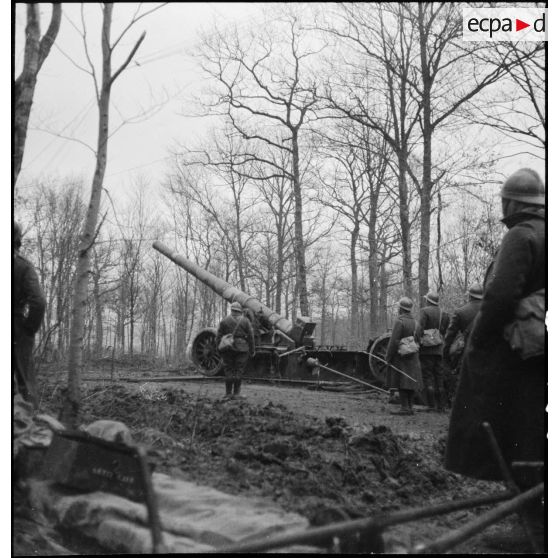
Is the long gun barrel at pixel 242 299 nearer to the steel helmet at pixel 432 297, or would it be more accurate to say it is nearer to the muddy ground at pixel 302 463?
the steel helmet at pixel 432 297

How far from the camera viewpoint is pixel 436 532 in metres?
3.86

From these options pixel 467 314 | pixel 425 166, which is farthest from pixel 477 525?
pixel 425 166

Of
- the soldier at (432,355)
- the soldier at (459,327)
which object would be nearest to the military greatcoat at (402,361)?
the soldier at (459,327)

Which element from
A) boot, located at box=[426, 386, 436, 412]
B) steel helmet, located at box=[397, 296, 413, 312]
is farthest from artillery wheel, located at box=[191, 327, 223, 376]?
steel helmet, located at box=[397, 296, 413, 312]

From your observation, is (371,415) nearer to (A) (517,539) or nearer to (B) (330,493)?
(B) (330,493)

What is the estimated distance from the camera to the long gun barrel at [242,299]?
15.0 metres

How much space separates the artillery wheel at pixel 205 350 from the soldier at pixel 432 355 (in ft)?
22.9

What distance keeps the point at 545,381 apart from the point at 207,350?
43.8 ft

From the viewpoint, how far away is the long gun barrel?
15.0 metres

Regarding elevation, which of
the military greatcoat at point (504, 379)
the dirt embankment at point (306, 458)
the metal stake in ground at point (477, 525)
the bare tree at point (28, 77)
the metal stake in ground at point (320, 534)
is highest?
the bare tree at point (28, 77)

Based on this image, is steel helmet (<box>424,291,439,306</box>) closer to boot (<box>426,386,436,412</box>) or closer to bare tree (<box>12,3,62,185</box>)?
boot (<box>426,386,436,412</box>)

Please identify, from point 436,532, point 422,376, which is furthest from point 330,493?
point 422,376

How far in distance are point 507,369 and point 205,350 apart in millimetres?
13219

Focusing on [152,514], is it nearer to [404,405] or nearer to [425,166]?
[404,405]
